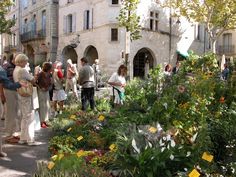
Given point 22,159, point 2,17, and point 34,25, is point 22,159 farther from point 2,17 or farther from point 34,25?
point 34,25

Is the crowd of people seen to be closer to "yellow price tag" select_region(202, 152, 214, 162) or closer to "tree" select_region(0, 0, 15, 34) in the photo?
"yellow price tag" select_region(202, 152, 214, 162)

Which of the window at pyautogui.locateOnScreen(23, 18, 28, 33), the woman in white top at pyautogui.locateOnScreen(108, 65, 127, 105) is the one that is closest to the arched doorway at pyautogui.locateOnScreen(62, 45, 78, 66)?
the window at pyautogui.locateOnScreen(23, 18, 28, 33)

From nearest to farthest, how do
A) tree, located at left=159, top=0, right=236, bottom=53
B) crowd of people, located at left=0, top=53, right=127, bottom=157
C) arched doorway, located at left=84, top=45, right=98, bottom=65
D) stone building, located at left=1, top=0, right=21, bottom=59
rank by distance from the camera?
crowd of people, located at left=0, top=53, right=127, bottom=157 → tree, located at left=159, top=0, right=236, bottom=53 → arched doorway, located at left=84, top=45, right=98, bottom=65 → stone building, located at left=1, top=0, right=21, bottom=59

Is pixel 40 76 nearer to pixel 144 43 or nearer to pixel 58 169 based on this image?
pixel 58 169

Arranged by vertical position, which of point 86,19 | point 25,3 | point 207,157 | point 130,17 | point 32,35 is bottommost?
point 207,157

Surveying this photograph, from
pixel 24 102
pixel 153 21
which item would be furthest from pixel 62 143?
pixel 153 21

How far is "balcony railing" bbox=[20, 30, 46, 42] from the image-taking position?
3755 cm

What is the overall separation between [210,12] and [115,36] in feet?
23.3

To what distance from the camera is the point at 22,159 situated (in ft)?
21.4

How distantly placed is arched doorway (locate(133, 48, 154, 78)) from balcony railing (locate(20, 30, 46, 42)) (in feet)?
33.0

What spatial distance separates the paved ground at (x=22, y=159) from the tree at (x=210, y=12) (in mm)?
21465

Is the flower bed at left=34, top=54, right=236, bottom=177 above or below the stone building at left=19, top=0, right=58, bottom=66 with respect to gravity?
below

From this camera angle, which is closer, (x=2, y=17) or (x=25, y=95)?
(x=25, y=95)

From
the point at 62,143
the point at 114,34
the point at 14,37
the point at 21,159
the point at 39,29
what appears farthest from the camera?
the point at 14,37
